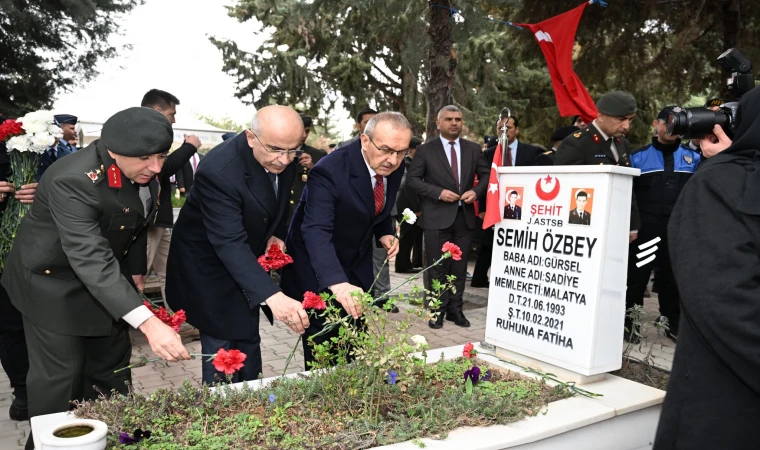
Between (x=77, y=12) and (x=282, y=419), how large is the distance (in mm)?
8477

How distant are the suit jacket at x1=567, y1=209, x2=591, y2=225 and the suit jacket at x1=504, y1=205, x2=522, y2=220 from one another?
38 centimetres

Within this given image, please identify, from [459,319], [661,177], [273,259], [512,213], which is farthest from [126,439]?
[661,177]

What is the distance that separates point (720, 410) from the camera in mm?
1658

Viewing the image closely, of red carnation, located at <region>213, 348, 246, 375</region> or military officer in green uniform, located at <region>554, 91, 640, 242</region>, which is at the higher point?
military officer in green uniform, located at <region>554, 91, 640, 242</region>

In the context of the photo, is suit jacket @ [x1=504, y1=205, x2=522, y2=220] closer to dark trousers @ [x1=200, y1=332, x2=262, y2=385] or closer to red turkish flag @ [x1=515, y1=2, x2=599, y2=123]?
dark trousers @ [x1=200, y1=332, x2=262, y2=385]

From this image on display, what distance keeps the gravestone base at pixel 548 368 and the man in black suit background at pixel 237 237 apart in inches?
57.2

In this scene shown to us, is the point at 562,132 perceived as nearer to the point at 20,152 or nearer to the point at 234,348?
the point at 234,348

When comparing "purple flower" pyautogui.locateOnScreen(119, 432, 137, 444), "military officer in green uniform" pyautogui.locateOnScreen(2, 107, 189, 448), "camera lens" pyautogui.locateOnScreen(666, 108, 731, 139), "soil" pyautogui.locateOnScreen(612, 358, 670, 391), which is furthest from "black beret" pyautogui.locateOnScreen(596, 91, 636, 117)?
"purple flower" pyautogui.locateOnScreen(119, 432, 137, 444)

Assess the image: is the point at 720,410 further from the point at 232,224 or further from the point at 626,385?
the point at 232,224

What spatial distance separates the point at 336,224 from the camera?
10.8ft

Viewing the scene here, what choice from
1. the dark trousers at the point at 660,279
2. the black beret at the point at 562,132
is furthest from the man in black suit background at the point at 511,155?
the dark trousers at the point at 660,279

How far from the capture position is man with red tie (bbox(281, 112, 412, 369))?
2.97 m

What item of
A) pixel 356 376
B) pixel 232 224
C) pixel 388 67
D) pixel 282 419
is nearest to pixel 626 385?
pixel 356 376

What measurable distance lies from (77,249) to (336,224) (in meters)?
1.36
